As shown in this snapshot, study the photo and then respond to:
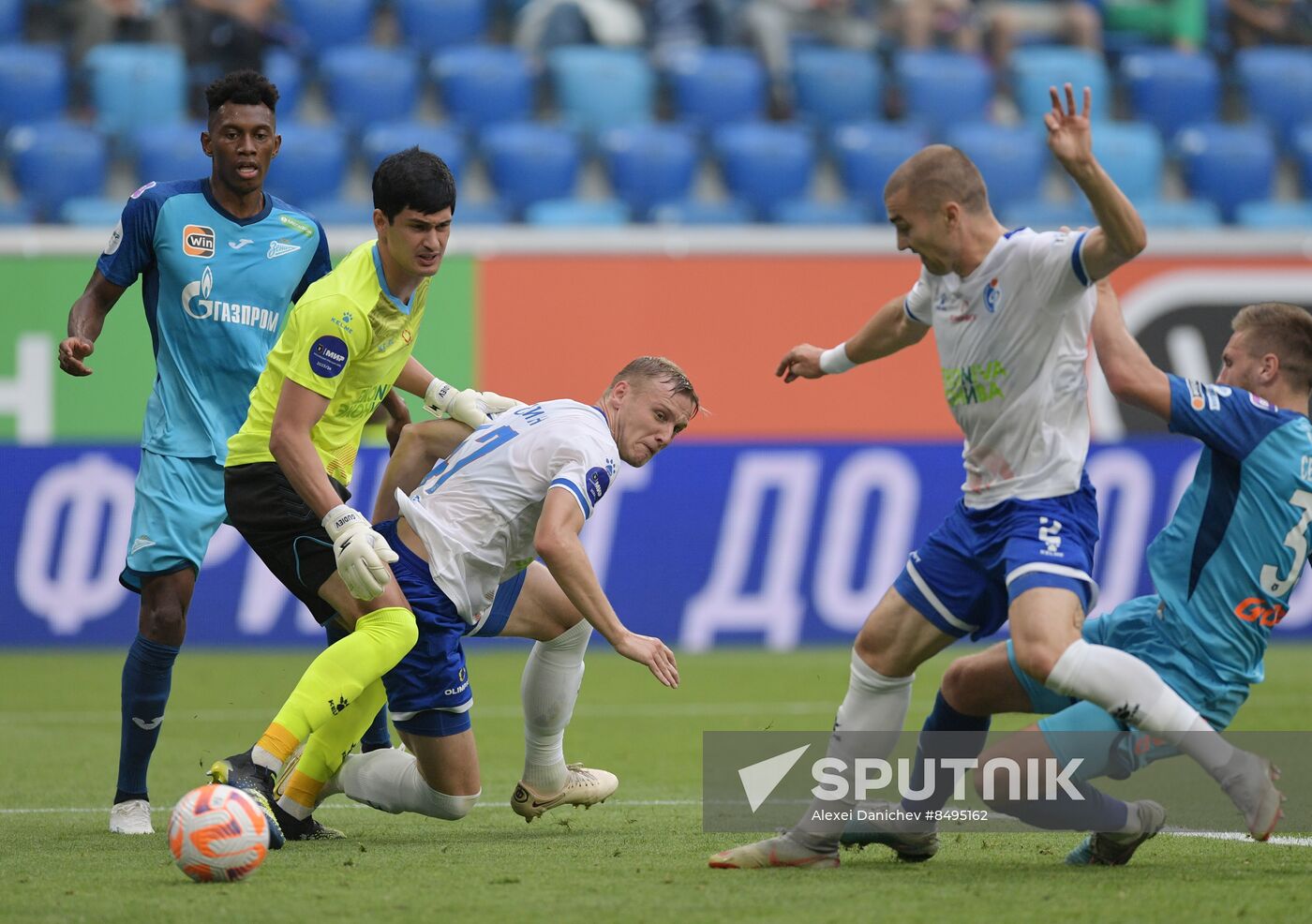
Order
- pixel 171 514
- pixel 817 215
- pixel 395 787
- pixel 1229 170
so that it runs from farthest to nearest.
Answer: pixel 1229 170 → pixel 817 215 → pixel 171 514 → pixel 395 787

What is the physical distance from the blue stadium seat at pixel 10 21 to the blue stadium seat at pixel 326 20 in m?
2.15

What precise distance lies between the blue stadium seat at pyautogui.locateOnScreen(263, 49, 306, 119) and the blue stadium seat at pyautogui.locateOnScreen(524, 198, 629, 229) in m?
2.14

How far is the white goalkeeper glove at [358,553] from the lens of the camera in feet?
16.9

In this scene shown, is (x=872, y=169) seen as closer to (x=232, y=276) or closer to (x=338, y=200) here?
(x=338, y=200)

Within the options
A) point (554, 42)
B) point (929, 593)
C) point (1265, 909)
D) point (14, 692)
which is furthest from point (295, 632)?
point (1265, 909)

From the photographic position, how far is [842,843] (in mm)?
5363

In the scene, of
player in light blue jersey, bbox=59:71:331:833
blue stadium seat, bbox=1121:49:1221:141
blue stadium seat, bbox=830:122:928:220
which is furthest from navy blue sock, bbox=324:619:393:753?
blue stadium seat, bbox=1121:49:1221:141

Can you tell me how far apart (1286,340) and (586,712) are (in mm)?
4901

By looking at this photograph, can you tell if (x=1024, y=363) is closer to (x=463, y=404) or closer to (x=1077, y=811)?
(x=1077, y=811)

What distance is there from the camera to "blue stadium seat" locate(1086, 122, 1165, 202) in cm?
1502

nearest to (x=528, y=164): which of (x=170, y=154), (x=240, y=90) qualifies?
(x=170, y=154)

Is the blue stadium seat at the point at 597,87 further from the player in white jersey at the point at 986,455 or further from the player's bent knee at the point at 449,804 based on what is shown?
the player in white jersey at the point at 986,455

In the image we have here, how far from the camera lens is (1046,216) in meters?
14.1

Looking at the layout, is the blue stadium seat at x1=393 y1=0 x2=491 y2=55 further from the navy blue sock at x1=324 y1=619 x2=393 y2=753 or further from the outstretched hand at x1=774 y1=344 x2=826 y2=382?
the outstretched hand at x1=774 y1=344 x2=826 y2=382
